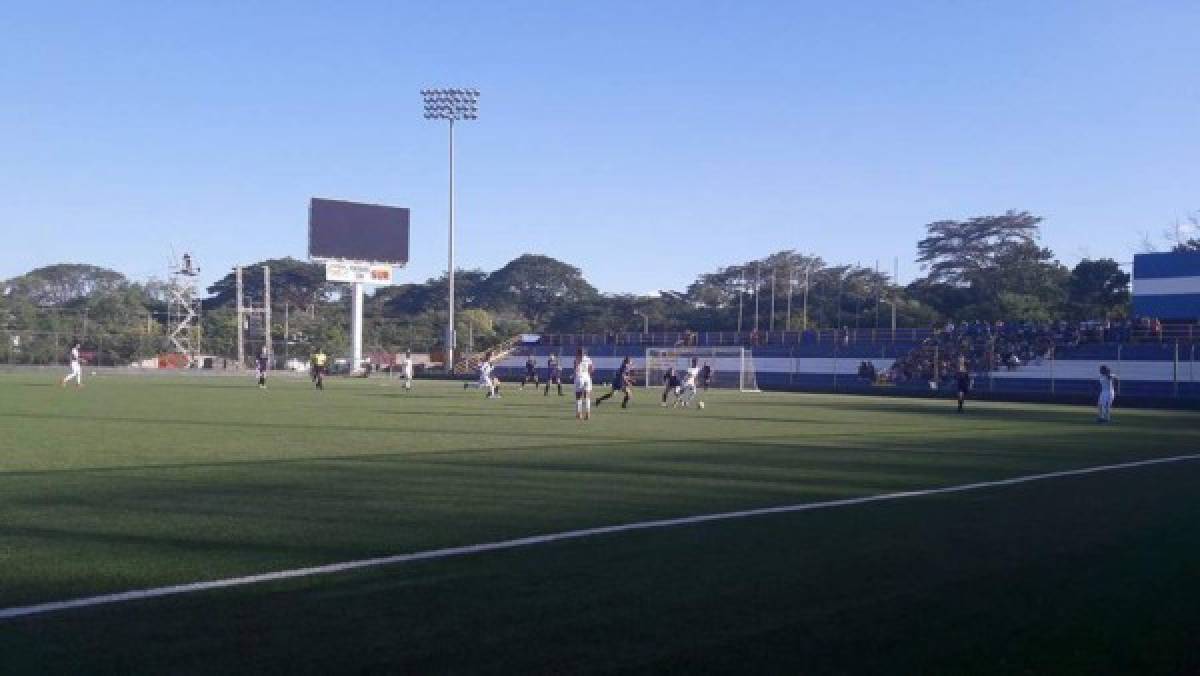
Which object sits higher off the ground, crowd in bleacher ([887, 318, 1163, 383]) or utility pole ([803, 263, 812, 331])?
utility pole ([803, 263, 812, 331])

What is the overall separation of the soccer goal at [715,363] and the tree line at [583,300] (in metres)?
22.5

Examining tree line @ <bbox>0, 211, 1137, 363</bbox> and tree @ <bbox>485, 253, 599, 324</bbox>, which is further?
tree @ <bbox>485, 253, 599, 324</bbox>

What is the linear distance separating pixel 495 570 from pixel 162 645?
2430 millimetres

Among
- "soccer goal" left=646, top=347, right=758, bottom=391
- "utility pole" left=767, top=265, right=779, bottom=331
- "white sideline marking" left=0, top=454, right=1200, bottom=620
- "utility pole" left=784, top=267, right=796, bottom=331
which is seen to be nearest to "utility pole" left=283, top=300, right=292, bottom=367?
"soccer goal" left=646, top=347, right=758, bottom=391

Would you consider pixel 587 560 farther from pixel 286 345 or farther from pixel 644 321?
pixel 644 321

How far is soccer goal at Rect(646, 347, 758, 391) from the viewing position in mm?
59531

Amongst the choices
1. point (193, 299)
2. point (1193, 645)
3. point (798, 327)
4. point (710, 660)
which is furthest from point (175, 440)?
point (193, 299)

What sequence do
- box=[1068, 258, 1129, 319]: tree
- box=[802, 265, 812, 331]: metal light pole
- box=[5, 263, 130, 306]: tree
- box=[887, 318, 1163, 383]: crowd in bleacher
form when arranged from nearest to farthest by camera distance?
box=[887, 318, 1163, 383]: crowd in bleacher, box=[1068, 258, 1129, 319]: tree, box=[802, 265, 812, 331]: metal light pole, box=[5, 263, 130, 306]: tree

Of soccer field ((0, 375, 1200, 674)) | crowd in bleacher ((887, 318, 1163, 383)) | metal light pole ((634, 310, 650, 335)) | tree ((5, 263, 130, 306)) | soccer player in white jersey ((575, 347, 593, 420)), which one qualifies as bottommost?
soccer field ((0, 375, 1200, 674))

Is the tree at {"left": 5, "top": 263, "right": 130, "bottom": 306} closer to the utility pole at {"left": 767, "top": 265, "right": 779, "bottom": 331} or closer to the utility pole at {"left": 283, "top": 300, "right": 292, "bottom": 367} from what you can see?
the utility pole at {"left": 283, "top": 300, "right": 292, "bottom": 367}

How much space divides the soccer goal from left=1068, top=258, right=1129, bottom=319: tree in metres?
26.6

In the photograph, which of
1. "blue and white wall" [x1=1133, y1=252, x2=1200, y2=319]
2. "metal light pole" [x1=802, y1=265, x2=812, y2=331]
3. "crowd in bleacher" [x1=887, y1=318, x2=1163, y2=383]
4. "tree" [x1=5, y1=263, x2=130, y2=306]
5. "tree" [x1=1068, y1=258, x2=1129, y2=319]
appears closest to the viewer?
"crowd in bleacher" [x1=887, y1=318, x2=1163, y2=383]

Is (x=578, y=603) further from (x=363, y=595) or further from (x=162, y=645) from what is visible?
(x=162, y=645)

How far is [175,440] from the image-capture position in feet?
54.6
